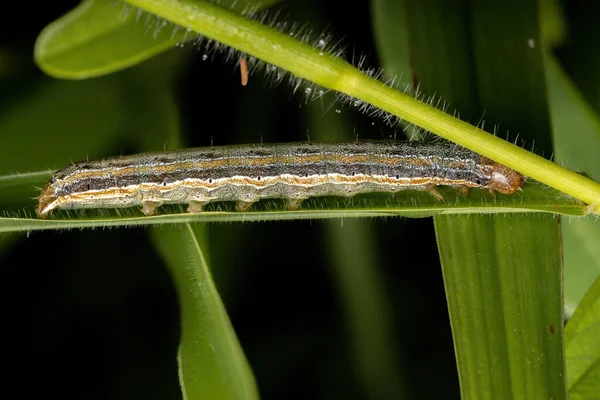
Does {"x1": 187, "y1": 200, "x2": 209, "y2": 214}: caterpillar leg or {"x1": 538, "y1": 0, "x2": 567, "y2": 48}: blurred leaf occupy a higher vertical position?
{"x1": 538, "y1": 0, "x2": 567, "y2": 48}: blurred leaf

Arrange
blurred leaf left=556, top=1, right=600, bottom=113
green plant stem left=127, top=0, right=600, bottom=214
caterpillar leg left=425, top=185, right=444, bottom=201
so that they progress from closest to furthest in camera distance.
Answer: green plant stem left=127, top=0, right=600, bottom=214, caterpillar leg left=425, top=185, right=444, bottom=201, blurred leaf left=556, top=1, right=600, bottom=113

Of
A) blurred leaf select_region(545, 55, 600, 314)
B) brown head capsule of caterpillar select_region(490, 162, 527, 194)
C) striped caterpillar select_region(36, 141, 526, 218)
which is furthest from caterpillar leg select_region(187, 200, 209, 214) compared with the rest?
blurred leaf select_region(545, 55, 600, 314)

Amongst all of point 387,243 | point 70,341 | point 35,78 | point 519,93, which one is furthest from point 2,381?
point 519,93

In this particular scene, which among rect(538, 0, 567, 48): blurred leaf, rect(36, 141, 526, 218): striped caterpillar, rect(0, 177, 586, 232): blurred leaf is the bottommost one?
rect(0, 177, 586, 232): blurred leaf

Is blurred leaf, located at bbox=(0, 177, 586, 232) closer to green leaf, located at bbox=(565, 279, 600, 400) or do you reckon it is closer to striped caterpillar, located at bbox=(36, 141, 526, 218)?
striped caterpillar, located at bbox=(36, 141, 526, 218)

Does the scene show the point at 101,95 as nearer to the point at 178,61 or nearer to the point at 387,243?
the point at 178,61

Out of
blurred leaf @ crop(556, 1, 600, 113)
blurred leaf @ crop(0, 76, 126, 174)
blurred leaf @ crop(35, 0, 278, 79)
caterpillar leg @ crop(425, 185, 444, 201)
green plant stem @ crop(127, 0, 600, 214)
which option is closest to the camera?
green plant stem @ crop(127, 0, 600, 214)
